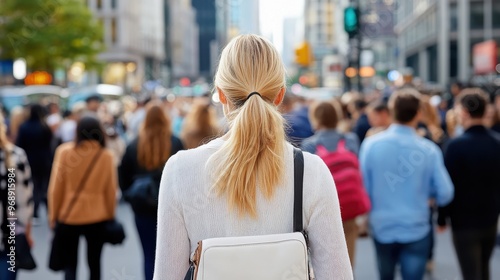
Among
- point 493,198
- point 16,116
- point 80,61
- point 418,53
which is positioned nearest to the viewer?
point 493,198

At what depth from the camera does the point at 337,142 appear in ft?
22.5

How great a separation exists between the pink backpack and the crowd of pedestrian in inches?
0.4

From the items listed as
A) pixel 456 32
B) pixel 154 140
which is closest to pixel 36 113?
pixel 154 140

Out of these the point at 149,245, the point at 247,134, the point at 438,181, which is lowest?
the point at 149,245

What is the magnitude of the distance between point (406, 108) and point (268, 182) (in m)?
3.86

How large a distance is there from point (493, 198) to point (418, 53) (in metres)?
68.1

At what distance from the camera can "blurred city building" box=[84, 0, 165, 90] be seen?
86562 millimetres

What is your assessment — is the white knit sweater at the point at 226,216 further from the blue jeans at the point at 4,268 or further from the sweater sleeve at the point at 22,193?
the sweater sleeve at the point at 22,193

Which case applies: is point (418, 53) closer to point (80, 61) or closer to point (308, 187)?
point (80, 61)

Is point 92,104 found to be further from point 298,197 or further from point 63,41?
point 63,41

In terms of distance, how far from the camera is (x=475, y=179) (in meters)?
6.22

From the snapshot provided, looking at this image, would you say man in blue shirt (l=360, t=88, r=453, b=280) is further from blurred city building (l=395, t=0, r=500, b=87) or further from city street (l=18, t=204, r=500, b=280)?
blurred city building (l=395, t=0, r=500, b=87)

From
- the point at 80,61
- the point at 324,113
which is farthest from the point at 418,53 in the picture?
the point at 324,113

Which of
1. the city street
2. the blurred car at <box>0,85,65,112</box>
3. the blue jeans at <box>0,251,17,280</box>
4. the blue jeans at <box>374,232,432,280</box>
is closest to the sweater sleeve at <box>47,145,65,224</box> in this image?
the blue jeans at <box>0,251,17,280</box>
